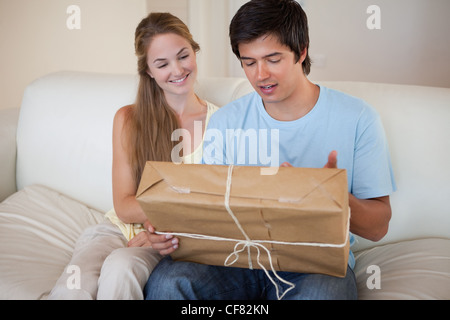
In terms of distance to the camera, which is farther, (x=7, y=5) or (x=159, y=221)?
(x=7, y=5)

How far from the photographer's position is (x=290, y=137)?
3.84 feet

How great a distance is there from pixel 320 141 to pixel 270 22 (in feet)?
1.05

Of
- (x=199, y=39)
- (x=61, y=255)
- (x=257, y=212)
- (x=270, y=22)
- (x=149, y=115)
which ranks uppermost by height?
(x=199, y=39)

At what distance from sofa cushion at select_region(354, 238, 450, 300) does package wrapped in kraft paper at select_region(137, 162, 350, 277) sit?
228mm

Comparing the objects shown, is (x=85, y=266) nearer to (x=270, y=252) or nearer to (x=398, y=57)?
(x=270, y=252)

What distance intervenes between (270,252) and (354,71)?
96.6 inches

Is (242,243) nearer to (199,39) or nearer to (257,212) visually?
(257,212)

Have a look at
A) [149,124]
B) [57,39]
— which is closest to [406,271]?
[149,124]

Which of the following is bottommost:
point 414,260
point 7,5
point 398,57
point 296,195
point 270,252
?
point 414,260

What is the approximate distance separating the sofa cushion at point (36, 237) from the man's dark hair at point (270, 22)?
2.76 feet

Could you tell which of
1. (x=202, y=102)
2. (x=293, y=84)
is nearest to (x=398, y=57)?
(x=202, y=102)

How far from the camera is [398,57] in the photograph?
293 cm

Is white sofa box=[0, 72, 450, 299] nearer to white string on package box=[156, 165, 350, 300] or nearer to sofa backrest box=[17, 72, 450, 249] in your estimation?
sofa backrest box=[17, 72, 450, 249]

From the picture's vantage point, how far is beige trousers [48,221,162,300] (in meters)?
1.04
